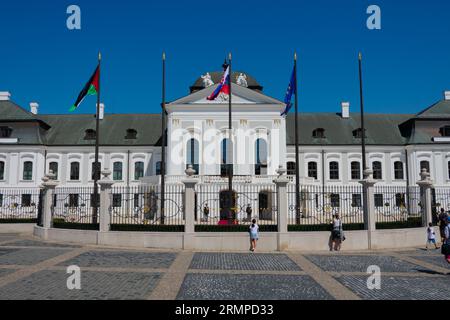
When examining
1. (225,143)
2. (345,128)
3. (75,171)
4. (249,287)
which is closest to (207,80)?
(225,143)

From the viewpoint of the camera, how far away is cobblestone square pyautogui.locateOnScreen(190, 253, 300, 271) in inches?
443

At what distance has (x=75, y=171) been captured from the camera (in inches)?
1599

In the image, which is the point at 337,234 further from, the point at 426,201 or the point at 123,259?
the point at 123,259

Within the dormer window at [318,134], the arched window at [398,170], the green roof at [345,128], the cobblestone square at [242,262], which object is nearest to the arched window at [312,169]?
the green roof at [345,128]

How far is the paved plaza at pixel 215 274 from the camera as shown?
815 cm

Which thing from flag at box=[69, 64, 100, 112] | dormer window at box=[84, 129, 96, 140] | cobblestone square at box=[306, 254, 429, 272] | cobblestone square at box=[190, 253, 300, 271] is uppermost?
dormer window at box=[84, 129, 96, 140]

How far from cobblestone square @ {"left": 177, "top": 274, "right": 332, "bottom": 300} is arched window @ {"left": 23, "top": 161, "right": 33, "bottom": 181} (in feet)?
113

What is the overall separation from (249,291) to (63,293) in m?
4.17

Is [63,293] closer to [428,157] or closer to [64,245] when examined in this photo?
[64,245]

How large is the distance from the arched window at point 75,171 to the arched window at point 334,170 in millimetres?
28248

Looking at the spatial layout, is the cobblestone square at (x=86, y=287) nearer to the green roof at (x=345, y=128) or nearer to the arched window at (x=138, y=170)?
the arched window at (x=138, y=170)

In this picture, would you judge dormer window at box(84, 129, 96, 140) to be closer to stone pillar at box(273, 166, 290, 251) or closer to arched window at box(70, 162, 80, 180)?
arched window at box(70, 162, 80, 180)

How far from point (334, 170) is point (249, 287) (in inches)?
1322

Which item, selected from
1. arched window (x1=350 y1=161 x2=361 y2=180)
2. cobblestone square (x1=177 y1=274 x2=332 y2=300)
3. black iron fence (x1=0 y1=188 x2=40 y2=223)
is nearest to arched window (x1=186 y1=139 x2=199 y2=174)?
black iron fence (x1=0 y1=188 x2=40 y2=223)
